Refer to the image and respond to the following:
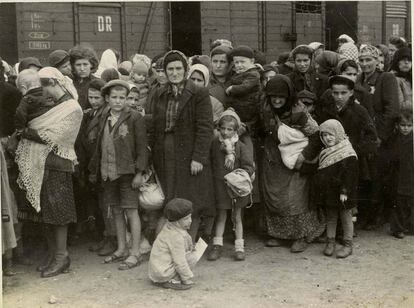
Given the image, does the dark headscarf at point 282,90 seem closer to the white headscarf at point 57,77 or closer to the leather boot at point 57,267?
the white headscarf at point 57,77

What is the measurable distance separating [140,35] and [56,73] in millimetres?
5093

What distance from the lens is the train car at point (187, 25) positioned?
7.93 meters

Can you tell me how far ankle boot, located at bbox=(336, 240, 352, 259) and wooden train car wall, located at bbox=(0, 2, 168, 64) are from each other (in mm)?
5516

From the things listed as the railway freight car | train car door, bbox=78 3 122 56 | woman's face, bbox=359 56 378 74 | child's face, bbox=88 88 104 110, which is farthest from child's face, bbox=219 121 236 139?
train car door, bbox=78 3 122 56

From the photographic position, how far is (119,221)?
4.16m

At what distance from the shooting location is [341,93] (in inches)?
173

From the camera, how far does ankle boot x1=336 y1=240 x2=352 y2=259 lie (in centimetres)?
420

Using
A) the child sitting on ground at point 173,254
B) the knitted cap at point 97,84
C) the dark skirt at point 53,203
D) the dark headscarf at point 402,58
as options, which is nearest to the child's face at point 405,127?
the dark headscarf at point 402,58

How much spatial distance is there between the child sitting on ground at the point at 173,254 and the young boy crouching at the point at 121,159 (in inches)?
18.2

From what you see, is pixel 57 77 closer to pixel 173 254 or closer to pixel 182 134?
pixel 182 134

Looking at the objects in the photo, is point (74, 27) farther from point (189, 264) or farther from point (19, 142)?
point (189, 264)

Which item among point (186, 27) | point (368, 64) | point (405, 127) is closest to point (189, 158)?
point (405, 127)

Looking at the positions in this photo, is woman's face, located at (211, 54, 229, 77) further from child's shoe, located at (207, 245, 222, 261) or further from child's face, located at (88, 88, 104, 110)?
child's shoe, located at (207, 245, 222, 261)

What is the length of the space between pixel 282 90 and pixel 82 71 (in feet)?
5.75
